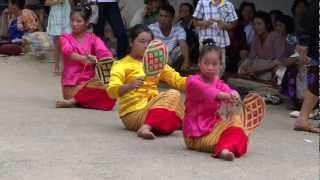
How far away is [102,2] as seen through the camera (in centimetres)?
976

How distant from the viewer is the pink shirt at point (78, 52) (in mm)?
7438

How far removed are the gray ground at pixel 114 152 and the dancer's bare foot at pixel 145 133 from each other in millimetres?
70

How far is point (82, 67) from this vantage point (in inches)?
297

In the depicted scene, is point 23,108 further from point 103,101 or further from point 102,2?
point 102,2

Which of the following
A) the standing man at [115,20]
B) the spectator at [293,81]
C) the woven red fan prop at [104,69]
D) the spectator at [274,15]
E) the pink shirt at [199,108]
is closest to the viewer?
the pink shirt at [199,108]

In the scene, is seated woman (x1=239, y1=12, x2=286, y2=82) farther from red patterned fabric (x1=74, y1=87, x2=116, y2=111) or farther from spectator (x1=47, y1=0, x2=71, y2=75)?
spectator (x1=47, y1=0, x2=71, y2=75)

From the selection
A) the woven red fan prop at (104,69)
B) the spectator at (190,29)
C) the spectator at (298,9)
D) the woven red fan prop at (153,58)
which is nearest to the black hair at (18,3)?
the spectator at (190,29)

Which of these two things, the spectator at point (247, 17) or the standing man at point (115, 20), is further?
the standing man at point (115, 20)

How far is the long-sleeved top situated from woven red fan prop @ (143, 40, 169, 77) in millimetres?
233

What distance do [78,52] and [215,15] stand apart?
70.9 inches

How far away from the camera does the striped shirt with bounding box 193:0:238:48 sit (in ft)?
27.1

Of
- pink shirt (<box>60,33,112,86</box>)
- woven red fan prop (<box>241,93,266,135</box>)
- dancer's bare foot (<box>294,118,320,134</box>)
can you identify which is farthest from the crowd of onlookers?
woven red fan prop (<box>241,93,266,135</box>)

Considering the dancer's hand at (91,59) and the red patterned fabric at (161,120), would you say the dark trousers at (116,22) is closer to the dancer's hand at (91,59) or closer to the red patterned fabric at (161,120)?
the dancer's hand at (91,59)

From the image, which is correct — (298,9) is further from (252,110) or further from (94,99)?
(252,110)
